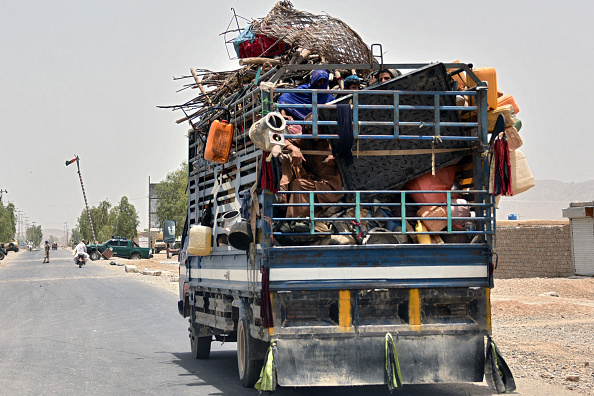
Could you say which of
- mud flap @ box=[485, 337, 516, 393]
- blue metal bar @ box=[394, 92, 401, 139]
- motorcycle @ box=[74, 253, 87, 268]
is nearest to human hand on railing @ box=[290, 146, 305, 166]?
blue metal bar @ box=[394, 92, 401, 139]

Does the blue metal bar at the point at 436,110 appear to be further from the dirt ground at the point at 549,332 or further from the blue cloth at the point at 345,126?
the dirt ground at the point at 549,332

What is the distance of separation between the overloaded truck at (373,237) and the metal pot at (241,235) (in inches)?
0.6

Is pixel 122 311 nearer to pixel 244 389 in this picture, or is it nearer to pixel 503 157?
pixel 244 389

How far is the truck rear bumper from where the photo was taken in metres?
6.91

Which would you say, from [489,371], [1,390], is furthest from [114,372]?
[489,371]

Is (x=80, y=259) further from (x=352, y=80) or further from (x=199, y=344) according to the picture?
(x=352, y=80)

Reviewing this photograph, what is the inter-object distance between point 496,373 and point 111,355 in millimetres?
6497

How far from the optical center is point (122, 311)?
62.7 feet

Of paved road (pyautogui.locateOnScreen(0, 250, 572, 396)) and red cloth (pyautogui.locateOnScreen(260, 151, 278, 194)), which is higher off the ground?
red cloth (pyautogui.locateOnScreen(260, 151, 278, 194))

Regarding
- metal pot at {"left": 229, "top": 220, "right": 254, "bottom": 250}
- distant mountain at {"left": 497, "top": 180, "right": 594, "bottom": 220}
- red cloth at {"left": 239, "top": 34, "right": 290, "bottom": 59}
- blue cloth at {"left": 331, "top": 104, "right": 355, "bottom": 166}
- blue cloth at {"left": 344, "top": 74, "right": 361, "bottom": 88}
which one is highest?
distant mountain at {"left": 497, "top": 180, "right": 594, "bottom": 220}

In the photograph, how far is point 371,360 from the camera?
23.0 ft

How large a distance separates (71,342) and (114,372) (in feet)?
11.9

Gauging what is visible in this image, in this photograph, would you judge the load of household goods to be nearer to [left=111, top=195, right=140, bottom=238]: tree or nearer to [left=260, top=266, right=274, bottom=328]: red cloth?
[left=260, top=266, right=274, bottom=328]: red cloth

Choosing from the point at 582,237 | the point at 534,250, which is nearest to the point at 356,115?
the point at 582,237
